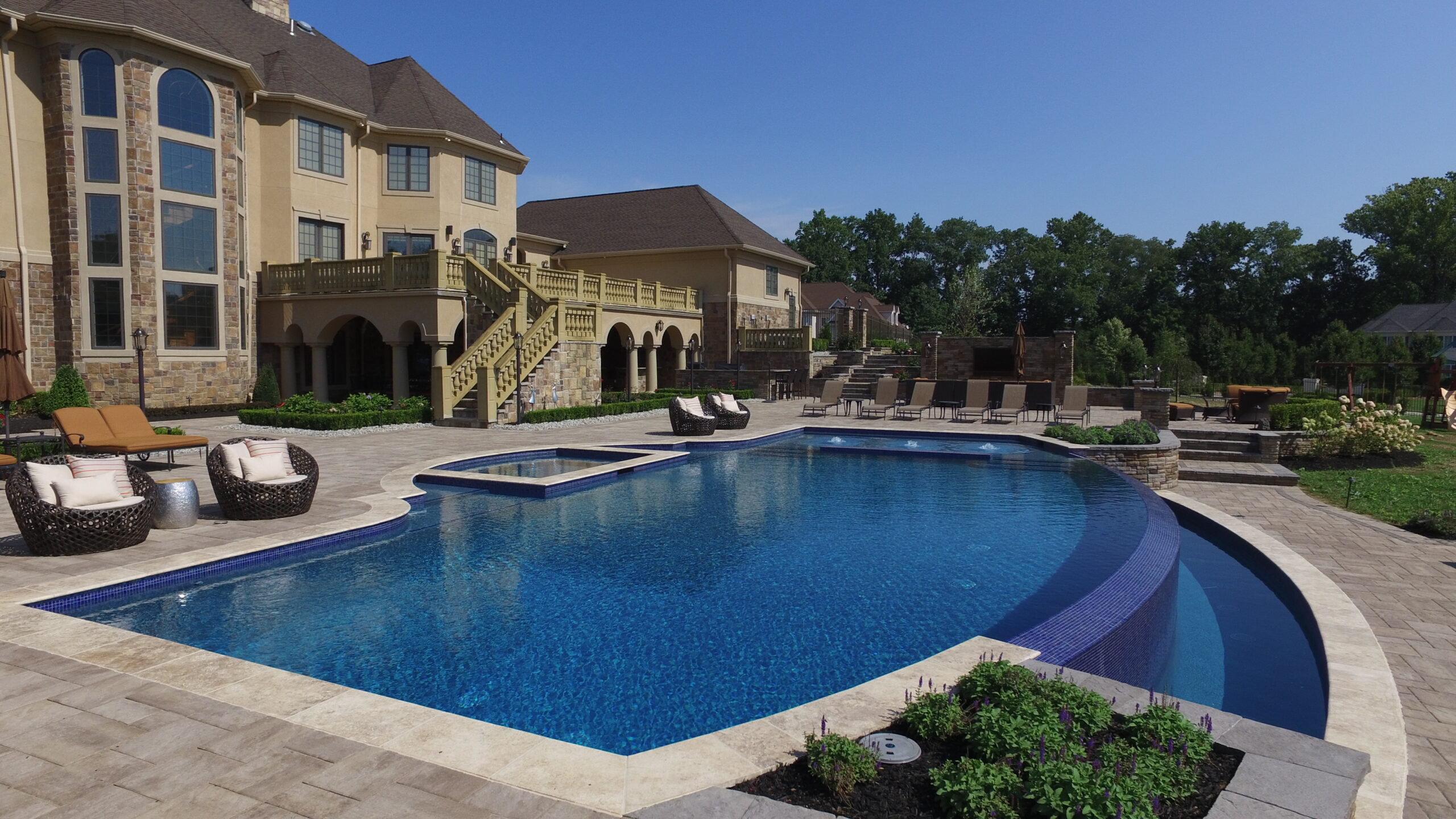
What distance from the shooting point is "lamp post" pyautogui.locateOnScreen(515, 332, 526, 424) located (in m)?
20.5

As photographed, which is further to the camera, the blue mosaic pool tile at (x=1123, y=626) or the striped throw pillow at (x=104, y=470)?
the striped throw pillow at (x=104, y=470)

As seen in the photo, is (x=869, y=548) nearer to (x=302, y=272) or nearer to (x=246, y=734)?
(x=246, y=734)

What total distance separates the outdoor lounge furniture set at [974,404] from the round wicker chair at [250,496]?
16.6 meters

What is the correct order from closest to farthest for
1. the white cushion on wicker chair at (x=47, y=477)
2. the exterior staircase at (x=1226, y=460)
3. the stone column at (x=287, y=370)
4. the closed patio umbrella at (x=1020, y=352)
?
the white cushion on wicker chair at (x=47, y=477)
the exterior staircase at (x=1226, y=460)
the stone column at (x=287, y=370)
the closed patio umbrella at (x=1020, y=352)

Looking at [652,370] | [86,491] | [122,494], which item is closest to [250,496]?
[122,494]

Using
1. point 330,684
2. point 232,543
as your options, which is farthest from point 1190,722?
point 232,543

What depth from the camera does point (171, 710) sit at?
14.8 ft

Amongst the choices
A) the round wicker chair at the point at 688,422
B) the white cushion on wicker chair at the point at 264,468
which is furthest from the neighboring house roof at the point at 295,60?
the white cushion on wicker chair at the point at 264,468

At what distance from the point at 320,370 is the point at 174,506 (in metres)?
17.1

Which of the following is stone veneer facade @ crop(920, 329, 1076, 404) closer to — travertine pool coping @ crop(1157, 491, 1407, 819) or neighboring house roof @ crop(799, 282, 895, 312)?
travertine pool coping @ crop(1157, 491, 1407, 819)

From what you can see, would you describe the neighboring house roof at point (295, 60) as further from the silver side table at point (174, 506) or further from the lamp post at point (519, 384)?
the silver side table at point (174, 506)

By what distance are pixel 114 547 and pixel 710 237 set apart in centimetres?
2793

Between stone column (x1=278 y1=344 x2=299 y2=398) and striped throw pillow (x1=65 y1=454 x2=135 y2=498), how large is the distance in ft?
58.9

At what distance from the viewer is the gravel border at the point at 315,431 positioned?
1827cm
